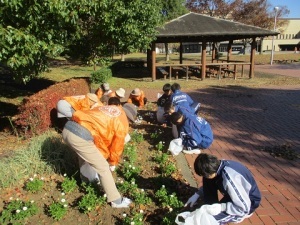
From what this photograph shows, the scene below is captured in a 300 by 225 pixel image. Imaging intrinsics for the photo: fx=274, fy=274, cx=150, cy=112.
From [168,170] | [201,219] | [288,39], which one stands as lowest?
[168,170]

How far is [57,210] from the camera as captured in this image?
10.9ft

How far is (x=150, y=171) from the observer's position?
4.53 m

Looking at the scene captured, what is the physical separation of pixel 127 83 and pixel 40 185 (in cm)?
1197

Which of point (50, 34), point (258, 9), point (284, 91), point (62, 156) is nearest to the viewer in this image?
point (62, 156)

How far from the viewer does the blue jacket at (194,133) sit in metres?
4.86

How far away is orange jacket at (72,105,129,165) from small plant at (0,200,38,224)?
3.63 feet

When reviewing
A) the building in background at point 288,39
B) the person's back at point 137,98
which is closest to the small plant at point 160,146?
the person's back at point 137,98

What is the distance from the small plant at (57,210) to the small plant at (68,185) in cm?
38

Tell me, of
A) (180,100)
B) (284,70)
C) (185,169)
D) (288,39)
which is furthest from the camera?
(288,39)

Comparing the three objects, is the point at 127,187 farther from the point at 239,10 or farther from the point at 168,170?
the point at 239,10

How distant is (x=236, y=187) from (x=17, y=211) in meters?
2.50

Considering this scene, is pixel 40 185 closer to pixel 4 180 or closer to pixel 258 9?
pixel 4 180

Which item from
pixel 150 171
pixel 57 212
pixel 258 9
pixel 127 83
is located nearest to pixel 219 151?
pixel 150 171

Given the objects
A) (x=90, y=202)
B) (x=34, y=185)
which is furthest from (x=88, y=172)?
(x=34, y=185)
